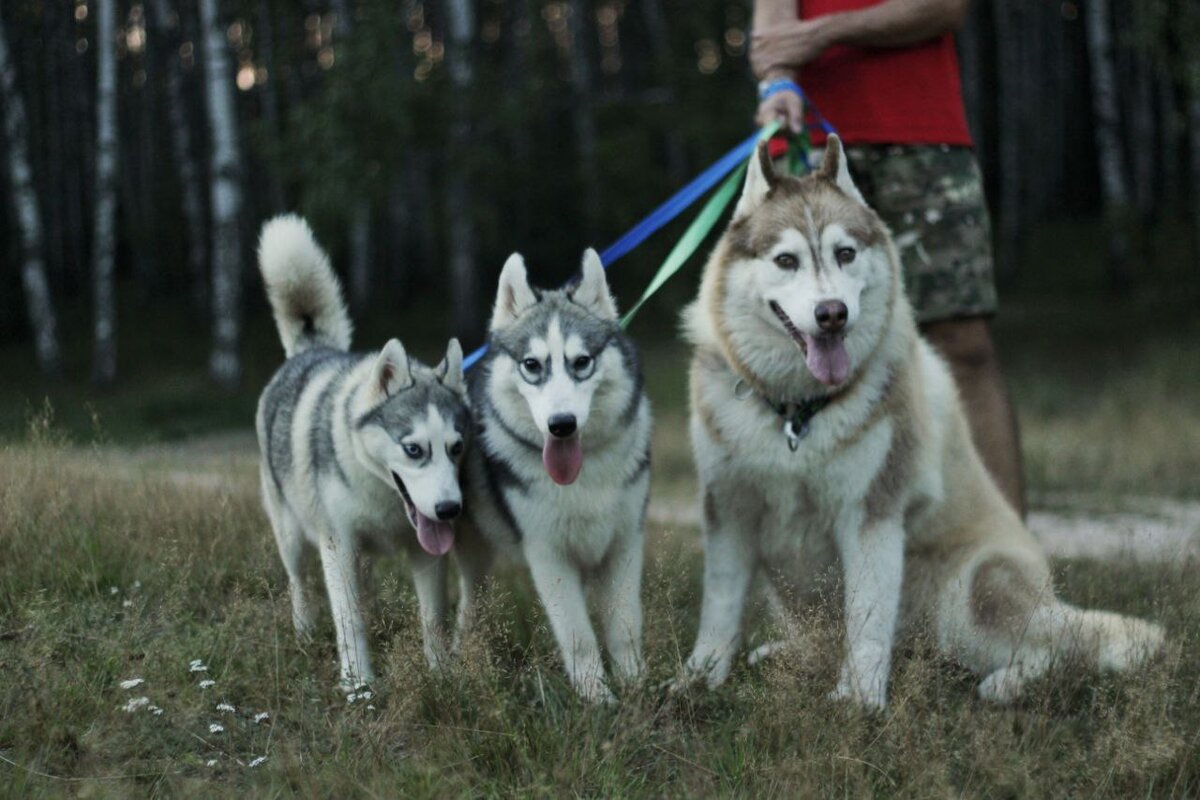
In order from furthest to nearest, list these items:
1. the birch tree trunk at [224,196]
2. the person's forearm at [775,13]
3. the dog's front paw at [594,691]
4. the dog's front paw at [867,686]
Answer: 1. the birch tree trunk at [224,196]
2. the person's forearm at [775,13]
3. the dog's front paw at [867,686]
4. the dog's front paw at [594,691]

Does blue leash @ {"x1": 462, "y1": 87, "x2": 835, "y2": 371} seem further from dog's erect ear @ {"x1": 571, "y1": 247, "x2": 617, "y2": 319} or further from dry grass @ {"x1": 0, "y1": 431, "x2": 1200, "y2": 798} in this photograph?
dry grass @ {"x1": 0, "y1": 431, "x2": 1200, "y2": 798}

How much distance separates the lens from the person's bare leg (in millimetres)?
4289

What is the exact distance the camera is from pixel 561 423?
311 cm

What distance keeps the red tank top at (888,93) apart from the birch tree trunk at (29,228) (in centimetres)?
923

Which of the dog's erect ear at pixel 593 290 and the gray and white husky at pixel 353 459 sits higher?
the dog's erect ear at pixel 593 290

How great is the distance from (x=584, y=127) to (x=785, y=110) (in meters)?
14.1

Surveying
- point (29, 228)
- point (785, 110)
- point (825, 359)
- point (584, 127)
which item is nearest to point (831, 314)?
point (825, 359)

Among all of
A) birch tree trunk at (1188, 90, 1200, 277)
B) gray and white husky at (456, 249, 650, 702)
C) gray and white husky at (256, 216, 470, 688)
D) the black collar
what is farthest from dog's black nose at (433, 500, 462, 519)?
birch tree trunk at (1188, 90, 1200, 277)

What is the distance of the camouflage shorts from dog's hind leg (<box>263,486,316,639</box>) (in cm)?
246

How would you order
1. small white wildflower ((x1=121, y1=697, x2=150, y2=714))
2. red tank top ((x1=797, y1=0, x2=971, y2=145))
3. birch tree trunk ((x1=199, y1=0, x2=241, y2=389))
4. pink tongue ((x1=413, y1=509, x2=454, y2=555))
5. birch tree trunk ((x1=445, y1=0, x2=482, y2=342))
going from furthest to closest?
birch tree trunk ((x1=445, y1=0, x2=482, y2=342)), birch tree trunk ((x1=199, y1=0, x2=241, y2=389)), red tank top ((x1=797, y1=0, x2=971, y2=145)), pink tongue ((x1=413, y1=509, x2=454, y2=555)), small white wildflower ((x1=121, y1=697, x2=150, y2=714))

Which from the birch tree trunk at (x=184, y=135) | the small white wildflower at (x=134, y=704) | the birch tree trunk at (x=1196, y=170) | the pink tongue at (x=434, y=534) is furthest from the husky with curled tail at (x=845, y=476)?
the birch tree trunk at (x=1196, y=170)

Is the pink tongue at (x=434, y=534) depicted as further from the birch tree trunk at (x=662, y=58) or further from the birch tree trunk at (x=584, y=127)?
the birch tree trunk at (x=662, y=58)

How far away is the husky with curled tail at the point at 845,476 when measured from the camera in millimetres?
3268

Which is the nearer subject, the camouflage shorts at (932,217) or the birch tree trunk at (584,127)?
the camouflage shorts at (932,217)
